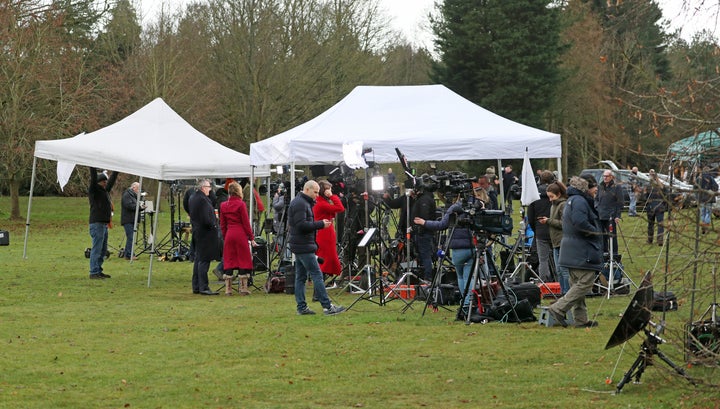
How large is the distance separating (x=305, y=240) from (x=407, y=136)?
190 inches

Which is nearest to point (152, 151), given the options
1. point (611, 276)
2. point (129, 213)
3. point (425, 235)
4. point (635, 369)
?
point (129, 213)

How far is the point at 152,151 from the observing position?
18.9m

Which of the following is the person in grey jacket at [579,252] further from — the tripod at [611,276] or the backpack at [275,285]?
the backpack at [275,285]

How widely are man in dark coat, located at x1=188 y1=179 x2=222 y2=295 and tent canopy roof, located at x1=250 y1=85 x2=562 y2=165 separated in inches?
62.7

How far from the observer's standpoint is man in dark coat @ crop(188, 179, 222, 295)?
661 inches

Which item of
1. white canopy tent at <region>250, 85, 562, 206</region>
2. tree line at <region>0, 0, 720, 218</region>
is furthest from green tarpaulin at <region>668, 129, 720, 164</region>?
tree line at <region>0, 0, 720, 218</region>

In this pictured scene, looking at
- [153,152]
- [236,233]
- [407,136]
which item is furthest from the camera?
[153,152]

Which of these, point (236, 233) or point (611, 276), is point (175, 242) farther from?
point (611, 276)

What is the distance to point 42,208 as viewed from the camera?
1817 inches

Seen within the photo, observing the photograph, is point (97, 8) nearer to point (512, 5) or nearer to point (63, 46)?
point (63, 46)

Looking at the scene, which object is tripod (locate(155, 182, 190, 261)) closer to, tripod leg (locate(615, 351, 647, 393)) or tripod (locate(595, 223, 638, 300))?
tripod (locate(595, 223, 638, 300))

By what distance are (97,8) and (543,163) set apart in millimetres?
22310

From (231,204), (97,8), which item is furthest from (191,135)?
(97,8)

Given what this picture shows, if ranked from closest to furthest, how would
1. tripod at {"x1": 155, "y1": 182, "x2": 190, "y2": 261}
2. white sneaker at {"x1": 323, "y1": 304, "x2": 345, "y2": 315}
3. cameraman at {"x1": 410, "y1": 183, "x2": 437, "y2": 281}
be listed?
white sneaker at {"x1": 323, "y1": 304, "x2": 345, "y2": 315} → cameraman at {"x1": 410, "y1": 183, "x2": 437, "y2": 281} → tripod at {"x1": 155, "y1": 182, "x2": 190, "y2": 261}
